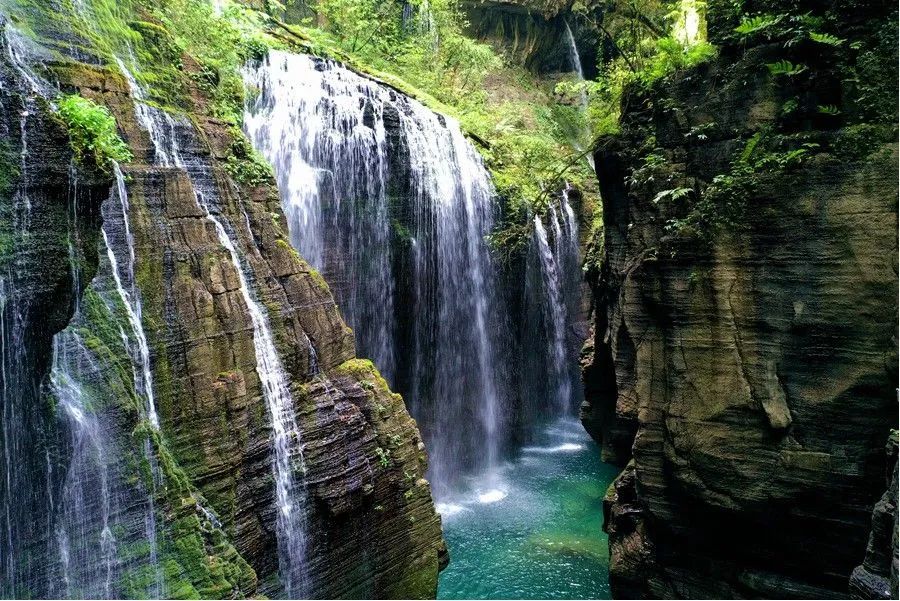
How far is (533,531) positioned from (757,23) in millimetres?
10123

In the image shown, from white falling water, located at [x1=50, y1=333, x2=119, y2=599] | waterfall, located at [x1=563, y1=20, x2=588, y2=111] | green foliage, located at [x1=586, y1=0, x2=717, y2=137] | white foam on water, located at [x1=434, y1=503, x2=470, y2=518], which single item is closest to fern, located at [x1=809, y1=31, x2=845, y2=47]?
green foliage, located at [x1=586, y1=0, x2=717, y2=137]

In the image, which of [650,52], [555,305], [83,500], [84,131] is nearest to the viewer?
[84,131]

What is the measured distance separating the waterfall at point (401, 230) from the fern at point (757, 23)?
9613 millimetres

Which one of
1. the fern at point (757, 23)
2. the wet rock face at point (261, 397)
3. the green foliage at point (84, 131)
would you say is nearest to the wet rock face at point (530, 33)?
the fern at point (757, 23)

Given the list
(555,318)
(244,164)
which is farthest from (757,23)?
(555,318)

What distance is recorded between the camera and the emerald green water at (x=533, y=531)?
35.2 ft

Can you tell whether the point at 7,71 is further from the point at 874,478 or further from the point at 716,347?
the point at 874,478

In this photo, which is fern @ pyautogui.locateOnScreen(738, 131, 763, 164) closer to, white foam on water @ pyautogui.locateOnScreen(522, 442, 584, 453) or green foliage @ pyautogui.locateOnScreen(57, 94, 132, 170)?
green foliage @ pyautogui.locateOnScreen(57, 94, 132, 170)

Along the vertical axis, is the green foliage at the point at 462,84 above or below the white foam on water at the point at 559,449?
above

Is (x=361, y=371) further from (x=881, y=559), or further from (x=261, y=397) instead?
(x=881, y=559)

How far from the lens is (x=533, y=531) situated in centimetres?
1273

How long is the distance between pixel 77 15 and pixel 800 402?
11295 mm

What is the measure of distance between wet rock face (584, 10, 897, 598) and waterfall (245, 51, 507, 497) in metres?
7.32

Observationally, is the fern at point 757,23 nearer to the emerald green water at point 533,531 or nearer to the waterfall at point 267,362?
the waterfall at point 267,362
